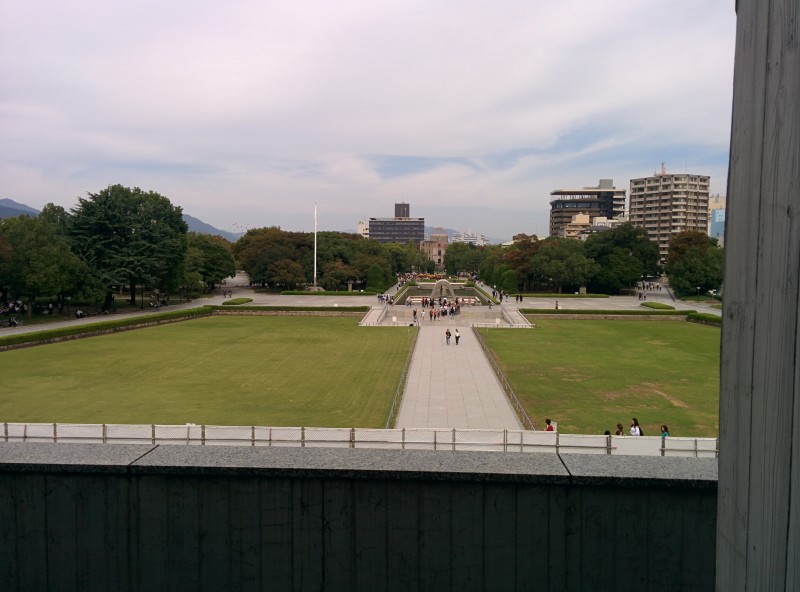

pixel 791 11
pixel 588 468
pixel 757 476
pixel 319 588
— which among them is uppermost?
pixel 791 11

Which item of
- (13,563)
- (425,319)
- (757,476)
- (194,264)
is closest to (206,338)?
(425,319)

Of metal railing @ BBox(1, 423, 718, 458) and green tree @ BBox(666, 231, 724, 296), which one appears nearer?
metal railing @ BBox(1, 423, 718, 458)

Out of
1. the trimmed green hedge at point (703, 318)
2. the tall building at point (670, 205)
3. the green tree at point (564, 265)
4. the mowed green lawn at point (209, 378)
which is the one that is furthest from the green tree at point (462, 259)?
the mowed green lawn at point (209, 378)

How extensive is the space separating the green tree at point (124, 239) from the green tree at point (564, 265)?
116 ft

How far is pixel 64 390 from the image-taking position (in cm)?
1806

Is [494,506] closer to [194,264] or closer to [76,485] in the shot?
[76,485]

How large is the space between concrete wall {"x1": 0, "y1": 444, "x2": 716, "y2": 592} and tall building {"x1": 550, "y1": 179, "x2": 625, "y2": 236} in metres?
132

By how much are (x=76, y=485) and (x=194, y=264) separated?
49765 mm

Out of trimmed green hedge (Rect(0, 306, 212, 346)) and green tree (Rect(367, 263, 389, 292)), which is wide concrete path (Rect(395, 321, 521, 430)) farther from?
green tree (Rect(367, 263, 389, 292))

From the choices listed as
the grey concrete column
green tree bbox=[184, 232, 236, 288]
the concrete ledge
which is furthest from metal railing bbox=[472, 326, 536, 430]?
green tree bbox=[184, 232, 236, 288]

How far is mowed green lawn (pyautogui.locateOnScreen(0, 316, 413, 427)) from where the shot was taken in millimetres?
15633

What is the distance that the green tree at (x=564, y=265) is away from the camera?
58469 millimetres

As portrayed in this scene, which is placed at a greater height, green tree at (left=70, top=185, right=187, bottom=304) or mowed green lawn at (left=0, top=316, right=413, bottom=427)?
green tree at (left=70, top=185, right=187, bottom=304)

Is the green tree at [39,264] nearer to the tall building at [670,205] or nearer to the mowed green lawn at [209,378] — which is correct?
the mowed green lawn at [209,378]
